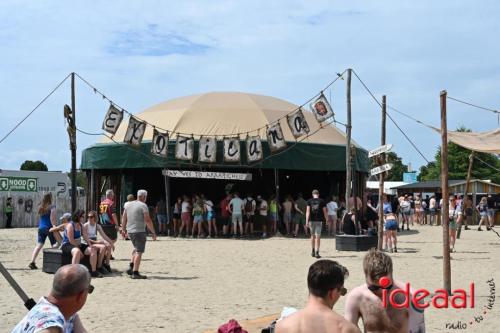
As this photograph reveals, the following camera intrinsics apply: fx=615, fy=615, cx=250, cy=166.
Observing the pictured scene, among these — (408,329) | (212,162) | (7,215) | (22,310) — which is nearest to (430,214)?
(212,162)

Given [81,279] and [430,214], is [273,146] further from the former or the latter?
[81,279]

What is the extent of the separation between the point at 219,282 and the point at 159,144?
11.0 metres

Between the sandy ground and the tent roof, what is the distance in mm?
6008

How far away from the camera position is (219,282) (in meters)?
10.6

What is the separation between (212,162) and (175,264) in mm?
8225

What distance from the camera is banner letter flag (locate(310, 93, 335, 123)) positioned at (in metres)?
19.6

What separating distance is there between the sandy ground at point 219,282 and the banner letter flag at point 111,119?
4.06m

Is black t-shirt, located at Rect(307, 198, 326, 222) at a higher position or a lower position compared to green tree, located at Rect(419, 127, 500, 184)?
lower

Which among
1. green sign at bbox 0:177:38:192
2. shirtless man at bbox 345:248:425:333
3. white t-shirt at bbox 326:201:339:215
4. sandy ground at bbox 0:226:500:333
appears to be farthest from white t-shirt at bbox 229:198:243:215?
green sign at bbox 0:177:38:192

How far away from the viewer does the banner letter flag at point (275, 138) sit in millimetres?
Result: 20734

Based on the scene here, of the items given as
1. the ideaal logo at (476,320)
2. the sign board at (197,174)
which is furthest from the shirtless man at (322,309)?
the sign board at (197,174)

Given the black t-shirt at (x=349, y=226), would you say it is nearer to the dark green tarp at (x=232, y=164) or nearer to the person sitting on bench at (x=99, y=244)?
the dark green tarp at (x=232, y=164)

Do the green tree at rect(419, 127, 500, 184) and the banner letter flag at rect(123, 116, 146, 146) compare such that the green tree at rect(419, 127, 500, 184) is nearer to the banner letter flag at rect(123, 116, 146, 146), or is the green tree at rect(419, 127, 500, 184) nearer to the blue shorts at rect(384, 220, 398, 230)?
the banner letter flag at rect(123, 116, 146, 146)

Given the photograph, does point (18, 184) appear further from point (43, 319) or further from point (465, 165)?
point (465, 165)
